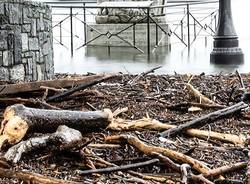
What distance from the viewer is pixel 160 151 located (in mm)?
3508

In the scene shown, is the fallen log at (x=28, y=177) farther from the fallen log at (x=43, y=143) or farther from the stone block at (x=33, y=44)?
the stone block at (x=33, y=44)

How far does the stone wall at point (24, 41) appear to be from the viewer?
22.1ft

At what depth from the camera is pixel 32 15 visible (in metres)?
7.57

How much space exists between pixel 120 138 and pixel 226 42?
7.93 meters

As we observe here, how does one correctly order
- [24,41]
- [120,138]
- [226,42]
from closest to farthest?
[120,138] → [24,41] → [226,42]

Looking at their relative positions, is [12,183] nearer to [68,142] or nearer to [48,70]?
[68,142]

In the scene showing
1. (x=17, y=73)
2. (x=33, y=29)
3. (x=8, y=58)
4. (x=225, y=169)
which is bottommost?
(x=225, y=169)

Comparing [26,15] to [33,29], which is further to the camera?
[33,29]

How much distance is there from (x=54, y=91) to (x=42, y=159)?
202 centimetres

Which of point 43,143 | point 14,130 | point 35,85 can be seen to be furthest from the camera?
point 35,85

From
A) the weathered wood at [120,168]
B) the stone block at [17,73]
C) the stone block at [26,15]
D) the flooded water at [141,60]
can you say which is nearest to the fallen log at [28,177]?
the weathered wood at [120,168]

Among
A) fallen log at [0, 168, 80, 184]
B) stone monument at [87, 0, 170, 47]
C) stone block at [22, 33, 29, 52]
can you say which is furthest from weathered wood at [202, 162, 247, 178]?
stone monument at [87, 0, 170, 47]

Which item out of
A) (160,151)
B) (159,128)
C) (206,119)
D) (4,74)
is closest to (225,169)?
(160,151)

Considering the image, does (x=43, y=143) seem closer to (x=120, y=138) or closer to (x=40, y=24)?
(x=120, y=138)
